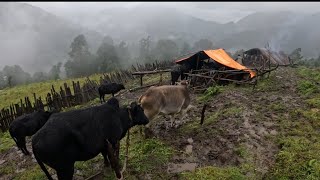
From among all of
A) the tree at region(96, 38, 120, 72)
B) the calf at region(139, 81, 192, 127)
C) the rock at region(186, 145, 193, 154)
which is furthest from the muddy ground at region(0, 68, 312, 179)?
the tree at region(96, 38, 120, 72)

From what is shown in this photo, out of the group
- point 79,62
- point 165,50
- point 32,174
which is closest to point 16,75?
point 79,62

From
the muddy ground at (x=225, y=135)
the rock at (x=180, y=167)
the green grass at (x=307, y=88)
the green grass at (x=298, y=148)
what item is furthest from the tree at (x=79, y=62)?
the rock at (x=180, y=167)

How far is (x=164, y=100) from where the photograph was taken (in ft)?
30.6

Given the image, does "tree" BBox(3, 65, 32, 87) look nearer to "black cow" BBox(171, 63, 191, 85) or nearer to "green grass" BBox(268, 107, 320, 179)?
"black cow" BBox(171, 63, 191, 85)

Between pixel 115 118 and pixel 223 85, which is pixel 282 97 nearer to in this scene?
pixel 223 85

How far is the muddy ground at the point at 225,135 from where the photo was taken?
26.0 feet

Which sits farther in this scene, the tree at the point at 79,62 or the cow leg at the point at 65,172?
the tree at the point at 79,62

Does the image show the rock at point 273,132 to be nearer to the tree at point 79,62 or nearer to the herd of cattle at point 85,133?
the herd of cattle at point 85,133

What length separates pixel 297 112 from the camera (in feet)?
35.2

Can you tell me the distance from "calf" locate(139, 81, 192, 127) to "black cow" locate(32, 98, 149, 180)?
55.2 inches

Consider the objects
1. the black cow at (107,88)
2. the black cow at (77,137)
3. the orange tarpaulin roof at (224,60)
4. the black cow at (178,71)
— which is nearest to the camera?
the black cow at (77,137)

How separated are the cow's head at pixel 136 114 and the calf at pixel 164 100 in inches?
29.6

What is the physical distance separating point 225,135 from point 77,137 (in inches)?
176

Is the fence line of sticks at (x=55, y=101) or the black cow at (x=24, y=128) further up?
the black cow at (x=24, y=128)
